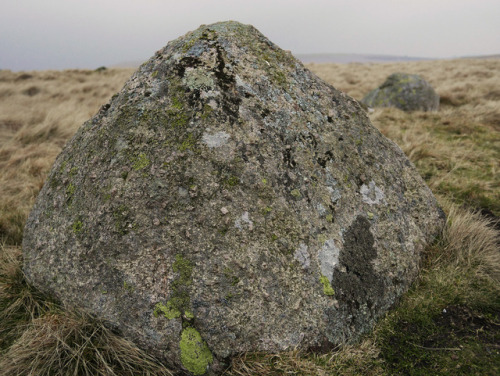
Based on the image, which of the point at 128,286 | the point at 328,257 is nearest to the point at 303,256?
the point at 328,257

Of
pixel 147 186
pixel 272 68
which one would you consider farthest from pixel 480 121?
pixel 147 186

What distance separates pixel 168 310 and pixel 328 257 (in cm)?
102

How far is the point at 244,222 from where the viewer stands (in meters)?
2.01

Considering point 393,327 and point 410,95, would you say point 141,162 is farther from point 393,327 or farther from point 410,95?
point 410,95

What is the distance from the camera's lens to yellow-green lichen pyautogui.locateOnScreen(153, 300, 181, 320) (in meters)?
1.89

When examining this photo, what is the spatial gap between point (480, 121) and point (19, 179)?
881cm

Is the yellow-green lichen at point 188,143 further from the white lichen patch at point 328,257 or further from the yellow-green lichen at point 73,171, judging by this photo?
the white lichen patch at point 328,257

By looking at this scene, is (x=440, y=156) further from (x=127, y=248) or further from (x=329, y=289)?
(x=127, y=248)

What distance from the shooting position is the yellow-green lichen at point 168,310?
1894mm

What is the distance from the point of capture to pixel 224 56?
7.74 feet

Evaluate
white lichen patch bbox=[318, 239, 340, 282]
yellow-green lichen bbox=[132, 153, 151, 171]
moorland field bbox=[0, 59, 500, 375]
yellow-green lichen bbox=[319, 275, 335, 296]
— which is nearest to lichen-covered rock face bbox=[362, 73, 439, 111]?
moorland field bbox=[0, 59, 500, 375]

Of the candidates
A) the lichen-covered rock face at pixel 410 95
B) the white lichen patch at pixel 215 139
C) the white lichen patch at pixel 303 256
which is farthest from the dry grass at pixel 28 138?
the lichen-covered rock face at pixel 410 95

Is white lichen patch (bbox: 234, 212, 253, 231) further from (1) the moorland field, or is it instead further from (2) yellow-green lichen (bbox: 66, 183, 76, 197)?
(2) yellow-green lichen (bbox: 66, 183, 76, 197)

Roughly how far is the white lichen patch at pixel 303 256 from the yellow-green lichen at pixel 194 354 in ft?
2.36
